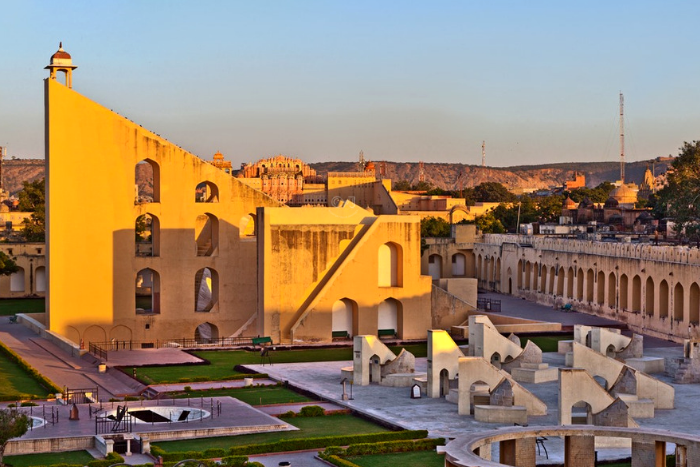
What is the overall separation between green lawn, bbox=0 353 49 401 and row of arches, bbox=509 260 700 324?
24391 millimetres

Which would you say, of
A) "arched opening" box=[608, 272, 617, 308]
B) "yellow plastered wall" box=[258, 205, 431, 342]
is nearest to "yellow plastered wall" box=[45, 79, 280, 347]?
"yellow plastered wall" box=[258, 205, 431, 342]

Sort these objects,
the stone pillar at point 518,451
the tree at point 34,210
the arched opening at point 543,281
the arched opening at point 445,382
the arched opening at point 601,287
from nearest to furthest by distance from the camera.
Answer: the stone pillar at point 518,451 < the arched opening at point 445,382 < the arched opening at point 601,287 < the arched opening at point 543,281 < the tree at point 34,210

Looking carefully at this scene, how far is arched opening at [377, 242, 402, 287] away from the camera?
155ft

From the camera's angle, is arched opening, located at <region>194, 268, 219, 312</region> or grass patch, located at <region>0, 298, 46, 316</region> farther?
grass patch, located at <region>0, 298, 46, 316</region>

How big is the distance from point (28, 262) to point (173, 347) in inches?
1045

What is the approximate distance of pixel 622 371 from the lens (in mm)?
31938

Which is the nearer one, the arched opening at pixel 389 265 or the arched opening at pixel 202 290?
the arched opening at pixel 389 265

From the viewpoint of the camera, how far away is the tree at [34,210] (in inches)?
3055

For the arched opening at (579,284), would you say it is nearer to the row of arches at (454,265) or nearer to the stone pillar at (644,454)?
the row of arches at (454,265)

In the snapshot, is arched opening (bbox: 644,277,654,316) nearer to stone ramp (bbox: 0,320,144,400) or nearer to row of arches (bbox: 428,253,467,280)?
stone ramp (bbox: 0,320,144,400)

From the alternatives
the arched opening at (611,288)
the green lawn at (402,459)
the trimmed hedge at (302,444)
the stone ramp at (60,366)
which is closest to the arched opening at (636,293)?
the arched opening at (611,288)

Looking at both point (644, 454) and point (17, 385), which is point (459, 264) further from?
point (644, 454)

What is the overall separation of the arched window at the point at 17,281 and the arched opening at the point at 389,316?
29.1m

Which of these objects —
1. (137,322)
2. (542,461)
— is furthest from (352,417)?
(137,322)
